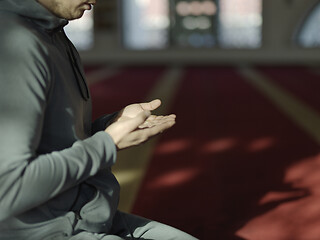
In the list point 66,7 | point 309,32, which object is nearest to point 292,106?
point 66,7

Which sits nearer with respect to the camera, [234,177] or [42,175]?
[42,175]

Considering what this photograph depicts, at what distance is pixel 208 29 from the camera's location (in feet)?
48.4

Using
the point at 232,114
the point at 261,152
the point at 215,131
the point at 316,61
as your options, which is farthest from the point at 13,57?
the point at 316,61

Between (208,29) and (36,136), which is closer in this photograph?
(36,136)

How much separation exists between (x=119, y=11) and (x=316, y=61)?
219 inches

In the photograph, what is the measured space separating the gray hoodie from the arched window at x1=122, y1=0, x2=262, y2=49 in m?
13.7

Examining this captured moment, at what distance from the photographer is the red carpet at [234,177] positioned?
2.44 meters

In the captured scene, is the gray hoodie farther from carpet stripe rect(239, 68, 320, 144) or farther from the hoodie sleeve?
carpet stripe rect(239, 68, 320, 144)

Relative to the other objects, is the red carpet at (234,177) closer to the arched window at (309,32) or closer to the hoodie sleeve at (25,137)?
the hoodie sleeve at (25,137)

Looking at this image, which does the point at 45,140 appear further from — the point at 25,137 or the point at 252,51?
the point at 252,51

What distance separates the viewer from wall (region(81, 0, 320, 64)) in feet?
46.9

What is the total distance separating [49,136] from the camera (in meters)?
1.20

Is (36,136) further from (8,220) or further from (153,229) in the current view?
(153,229)

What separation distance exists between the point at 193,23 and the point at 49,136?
13.9 meters
